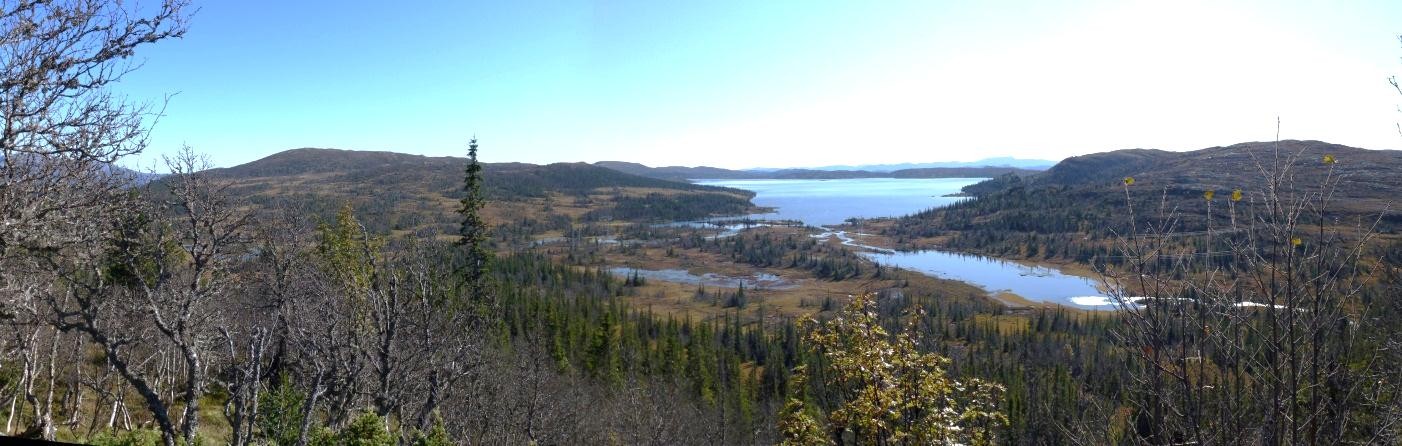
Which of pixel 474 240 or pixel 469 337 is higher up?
pixel 474 240

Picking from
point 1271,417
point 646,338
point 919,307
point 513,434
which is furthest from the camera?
point 646,338

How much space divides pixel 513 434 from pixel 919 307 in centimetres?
1477

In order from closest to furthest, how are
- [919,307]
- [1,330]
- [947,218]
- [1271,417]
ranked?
[1271,417], [919,307], [1,330], [947,218]

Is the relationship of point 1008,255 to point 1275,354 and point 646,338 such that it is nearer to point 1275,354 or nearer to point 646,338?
point 646,338

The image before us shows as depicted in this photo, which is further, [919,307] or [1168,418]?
[919,307]

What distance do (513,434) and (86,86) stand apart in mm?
15075

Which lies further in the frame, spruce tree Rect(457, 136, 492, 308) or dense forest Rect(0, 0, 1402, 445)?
spruce tree Rect(457, 136, 492, 308)

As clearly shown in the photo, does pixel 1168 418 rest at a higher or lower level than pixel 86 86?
lower

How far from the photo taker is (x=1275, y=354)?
4.30 metres

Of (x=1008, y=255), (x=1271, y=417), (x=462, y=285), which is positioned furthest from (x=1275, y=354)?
(x=1008, y=255)

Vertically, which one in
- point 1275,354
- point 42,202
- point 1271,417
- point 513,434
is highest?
point 42,202

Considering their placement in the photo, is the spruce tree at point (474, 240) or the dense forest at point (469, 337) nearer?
the dense forest at point (469, 337)

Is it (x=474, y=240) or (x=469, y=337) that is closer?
(x=469, y=337)

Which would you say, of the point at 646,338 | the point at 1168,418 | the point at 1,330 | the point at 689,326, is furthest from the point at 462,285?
the point at 689,326
